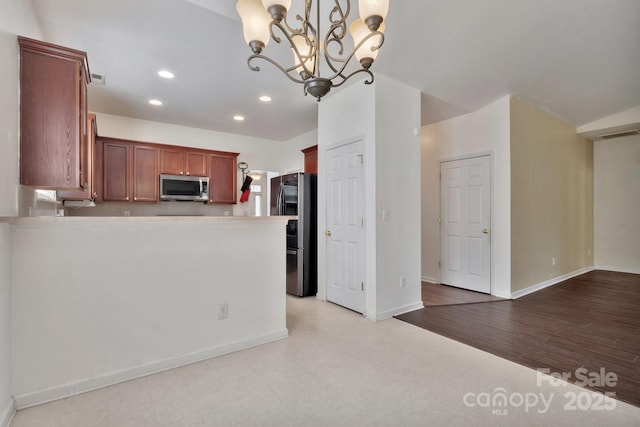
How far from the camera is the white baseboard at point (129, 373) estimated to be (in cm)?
179

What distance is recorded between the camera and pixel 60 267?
1877mm

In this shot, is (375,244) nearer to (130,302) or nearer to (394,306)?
(394,306)

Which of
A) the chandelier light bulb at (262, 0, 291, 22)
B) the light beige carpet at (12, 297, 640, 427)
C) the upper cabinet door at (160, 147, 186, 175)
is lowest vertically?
the light beige carpet at (12, 297, 640, 427)

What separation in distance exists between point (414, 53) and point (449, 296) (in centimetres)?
312

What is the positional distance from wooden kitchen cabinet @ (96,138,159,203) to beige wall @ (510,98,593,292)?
534cm

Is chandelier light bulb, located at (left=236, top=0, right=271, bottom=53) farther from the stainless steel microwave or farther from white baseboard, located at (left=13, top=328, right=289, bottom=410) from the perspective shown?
the stainless steel microwave

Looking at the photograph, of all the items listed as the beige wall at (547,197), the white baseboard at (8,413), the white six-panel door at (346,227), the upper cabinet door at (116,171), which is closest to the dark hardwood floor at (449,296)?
the beige wall at (547,197)

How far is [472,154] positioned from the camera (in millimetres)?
4355

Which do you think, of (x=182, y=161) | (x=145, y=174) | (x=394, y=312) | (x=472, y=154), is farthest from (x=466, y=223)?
(x=145, y=174)

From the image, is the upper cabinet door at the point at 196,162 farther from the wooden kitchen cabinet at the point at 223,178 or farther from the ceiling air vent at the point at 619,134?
the ceiling air vent at the point at 619,134

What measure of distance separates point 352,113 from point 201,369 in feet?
9.79

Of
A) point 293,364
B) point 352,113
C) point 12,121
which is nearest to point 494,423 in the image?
point 293,364

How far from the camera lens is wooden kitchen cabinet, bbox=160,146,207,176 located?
4.85 m

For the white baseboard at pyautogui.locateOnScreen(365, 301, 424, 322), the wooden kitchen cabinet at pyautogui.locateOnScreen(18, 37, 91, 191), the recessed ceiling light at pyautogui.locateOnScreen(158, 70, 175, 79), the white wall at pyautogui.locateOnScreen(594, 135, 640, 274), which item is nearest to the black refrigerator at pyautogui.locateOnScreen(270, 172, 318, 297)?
the white baseboard at pyautogui.locateOnScreen(365, 301, 424, 322)
